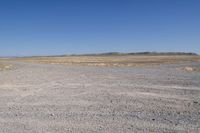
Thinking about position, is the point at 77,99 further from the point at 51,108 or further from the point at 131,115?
the point at 131,115

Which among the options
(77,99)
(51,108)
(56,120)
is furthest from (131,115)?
(77,99)

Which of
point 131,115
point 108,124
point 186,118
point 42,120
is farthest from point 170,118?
point 42,120

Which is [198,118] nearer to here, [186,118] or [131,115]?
[186,118]

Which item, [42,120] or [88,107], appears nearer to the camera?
[42,120]

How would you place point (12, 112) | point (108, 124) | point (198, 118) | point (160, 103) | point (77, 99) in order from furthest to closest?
point (77, 99)
point (160, 103)
point (12, 112)
point (198, 118)
point (108, 124)

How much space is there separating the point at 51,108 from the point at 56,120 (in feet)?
5.55

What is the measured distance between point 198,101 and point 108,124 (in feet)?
16.0

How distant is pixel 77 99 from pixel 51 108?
1956 mm

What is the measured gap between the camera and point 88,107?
9.09 meters

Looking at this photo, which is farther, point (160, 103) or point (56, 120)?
point (160, 103)

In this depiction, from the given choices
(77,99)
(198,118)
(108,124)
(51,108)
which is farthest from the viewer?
(77,99)

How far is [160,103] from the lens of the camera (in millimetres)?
9797

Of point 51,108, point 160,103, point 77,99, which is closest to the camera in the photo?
point 51,108

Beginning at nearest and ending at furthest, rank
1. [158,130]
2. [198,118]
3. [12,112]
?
[158,130] → [198,118] → [12,112]
